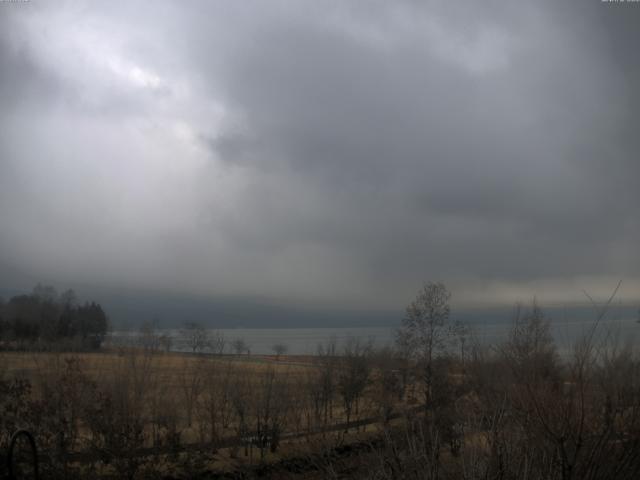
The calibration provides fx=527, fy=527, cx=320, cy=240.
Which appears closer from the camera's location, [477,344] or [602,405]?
[602,405]

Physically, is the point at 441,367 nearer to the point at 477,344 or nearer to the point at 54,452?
the point at 477,344

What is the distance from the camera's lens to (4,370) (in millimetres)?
A: 19672

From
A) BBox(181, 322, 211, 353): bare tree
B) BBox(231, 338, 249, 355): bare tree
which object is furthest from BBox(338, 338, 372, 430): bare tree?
BBox(181, 322, 211, 353): bare tree

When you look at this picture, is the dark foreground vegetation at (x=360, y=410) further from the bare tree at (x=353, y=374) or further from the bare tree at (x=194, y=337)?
the bare tree at (x=194, y=337)

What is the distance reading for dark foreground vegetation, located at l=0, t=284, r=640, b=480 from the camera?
894 centimetres

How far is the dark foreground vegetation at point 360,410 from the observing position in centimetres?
894

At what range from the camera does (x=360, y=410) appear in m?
47.0

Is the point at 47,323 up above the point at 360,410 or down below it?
above

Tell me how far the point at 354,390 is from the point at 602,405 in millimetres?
34177

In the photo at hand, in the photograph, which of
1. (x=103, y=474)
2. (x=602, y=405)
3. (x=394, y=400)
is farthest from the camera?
(x=394, y=400)

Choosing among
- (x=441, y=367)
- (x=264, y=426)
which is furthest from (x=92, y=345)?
(x=441, y=367)

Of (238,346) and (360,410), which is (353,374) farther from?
(238,346)

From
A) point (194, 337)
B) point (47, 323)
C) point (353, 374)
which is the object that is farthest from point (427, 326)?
point (194, 337)

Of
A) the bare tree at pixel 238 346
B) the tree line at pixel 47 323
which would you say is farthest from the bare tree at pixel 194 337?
the tree line at pixel 47 323
